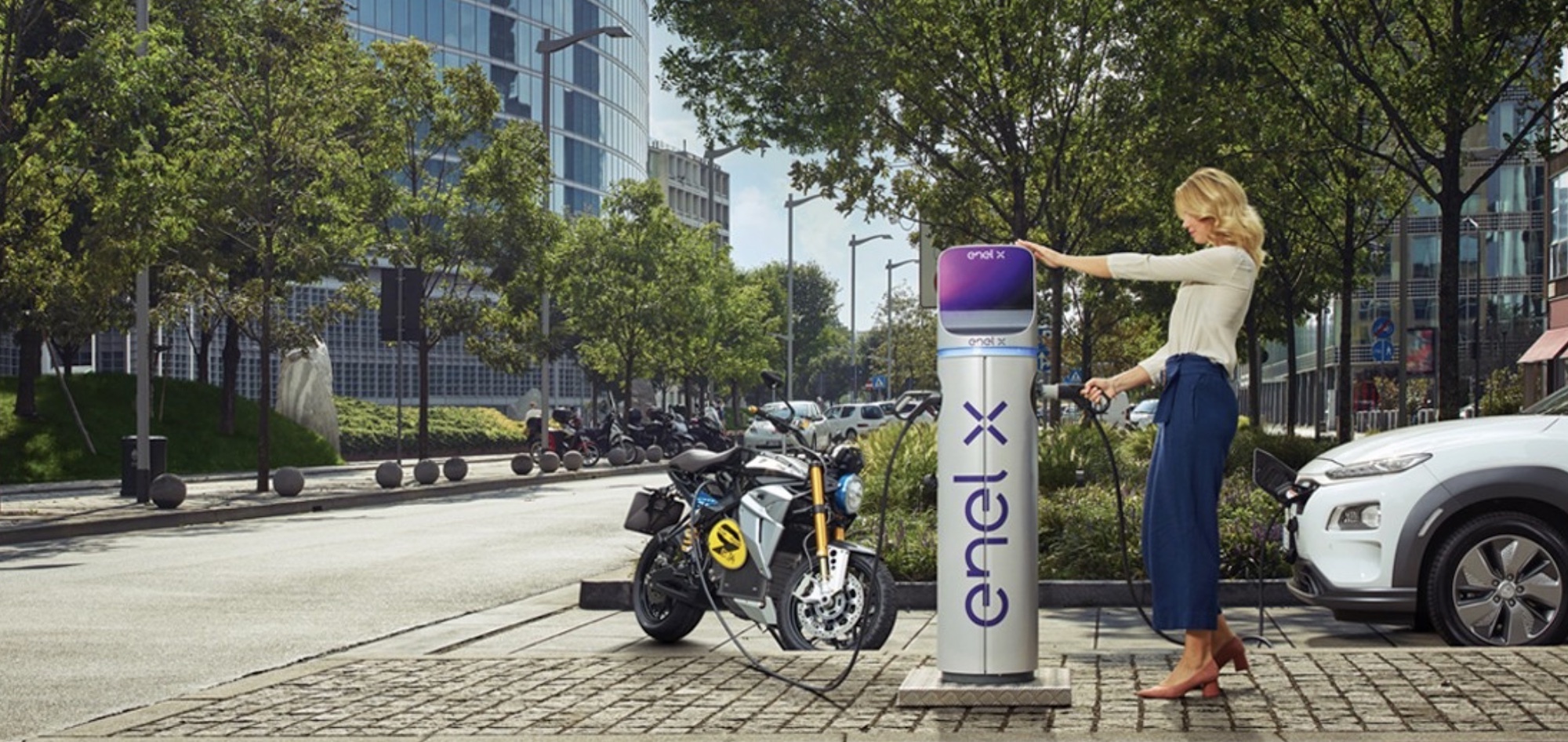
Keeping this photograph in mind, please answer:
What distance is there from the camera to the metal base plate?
6.59 metres

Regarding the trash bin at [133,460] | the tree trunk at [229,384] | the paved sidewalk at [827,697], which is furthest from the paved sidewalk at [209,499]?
the paved sidewalk at [827,697]

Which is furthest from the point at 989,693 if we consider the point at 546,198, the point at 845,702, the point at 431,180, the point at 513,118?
the point at 513,118

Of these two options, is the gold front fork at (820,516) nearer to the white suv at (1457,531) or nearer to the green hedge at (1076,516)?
the green hedge at (1076,516)

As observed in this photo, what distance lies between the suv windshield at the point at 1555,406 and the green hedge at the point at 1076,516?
1.49 m

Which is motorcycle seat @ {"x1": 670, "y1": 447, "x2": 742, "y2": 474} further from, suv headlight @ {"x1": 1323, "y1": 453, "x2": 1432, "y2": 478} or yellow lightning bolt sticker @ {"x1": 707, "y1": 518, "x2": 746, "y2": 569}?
suv headlight @ {"x1": 1323, "y1": 453, "x2": 1432, "y2": 478}

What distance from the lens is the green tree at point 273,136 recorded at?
29.0 metres

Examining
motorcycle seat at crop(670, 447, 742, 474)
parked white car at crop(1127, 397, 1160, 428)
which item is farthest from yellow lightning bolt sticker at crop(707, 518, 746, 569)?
parked white car at crop(1127, 397, 1160, 428)

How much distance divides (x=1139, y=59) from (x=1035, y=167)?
76.6 inches

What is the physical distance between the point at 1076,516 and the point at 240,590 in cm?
621

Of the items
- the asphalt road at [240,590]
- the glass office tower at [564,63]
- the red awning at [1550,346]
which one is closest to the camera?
the asphalt road at [240,590]

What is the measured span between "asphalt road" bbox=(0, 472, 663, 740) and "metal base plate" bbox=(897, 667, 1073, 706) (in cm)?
336

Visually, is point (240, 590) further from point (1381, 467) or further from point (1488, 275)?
point (1488, 275)

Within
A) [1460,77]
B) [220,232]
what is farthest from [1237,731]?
[220,232]

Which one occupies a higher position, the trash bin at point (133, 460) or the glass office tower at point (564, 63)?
the glass office tower at point (564, 63)
